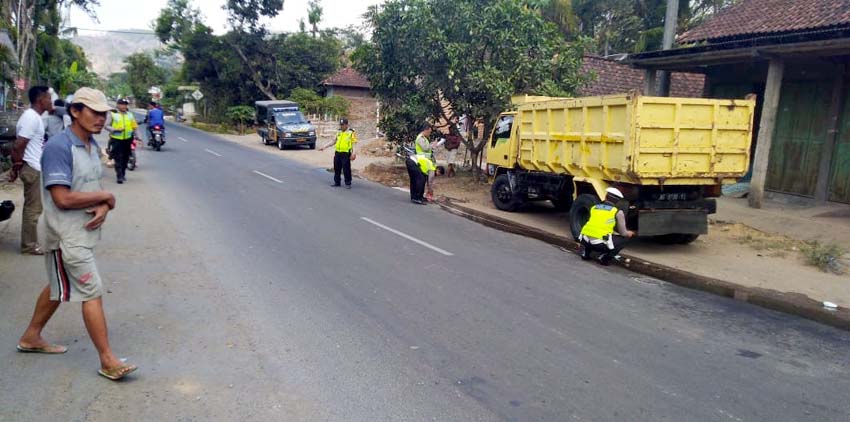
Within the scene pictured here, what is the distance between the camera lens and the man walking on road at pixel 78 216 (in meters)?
4.35

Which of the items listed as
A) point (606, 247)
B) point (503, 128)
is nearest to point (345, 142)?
point (503, 128)

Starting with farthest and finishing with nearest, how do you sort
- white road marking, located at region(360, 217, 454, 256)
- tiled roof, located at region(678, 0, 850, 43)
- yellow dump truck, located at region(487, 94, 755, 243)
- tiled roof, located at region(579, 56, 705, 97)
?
1. tiled roof, located at region(579, 56, 705, 97)
2. tiled roof, located at region(678, 0, 850, 43)
3. yellow dump truck, located at region(487, 94, 755, 243)
4. white road marking, located at region(360, 217, 454, 256)

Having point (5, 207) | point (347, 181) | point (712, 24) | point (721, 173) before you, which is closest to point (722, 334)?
point (721, 173)

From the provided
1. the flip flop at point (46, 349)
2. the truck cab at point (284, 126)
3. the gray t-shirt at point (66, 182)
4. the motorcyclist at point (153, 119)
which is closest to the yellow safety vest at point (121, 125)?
the motorcyclist at point (153, 119)

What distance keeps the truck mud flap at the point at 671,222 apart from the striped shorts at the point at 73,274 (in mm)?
7347

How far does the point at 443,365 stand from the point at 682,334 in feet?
8.01

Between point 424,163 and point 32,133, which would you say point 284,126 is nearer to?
point 424,163

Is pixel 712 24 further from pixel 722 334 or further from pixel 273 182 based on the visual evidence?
pixel 722 334

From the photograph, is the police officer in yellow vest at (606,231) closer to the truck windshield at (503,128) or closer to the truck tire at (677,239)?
the truck tire at (677,239)

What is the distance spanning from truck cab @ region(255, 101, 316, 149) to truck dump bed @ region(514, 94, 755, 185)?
20.3 metres

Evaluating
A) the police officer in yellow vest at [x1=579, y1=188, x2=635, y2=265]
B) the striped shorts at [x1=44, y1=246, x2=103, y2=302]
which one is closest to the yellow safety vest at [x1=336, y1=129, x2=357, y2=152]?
the police officer in yellow vest at [x1=579, y1=188, x2=635, y2=265]

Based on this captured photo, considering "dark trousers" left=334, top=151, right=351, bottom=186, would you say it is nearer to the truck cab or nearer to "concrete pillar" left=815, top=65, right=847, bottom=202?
"concrete pillar" left=815, top=65, right=847, bottom=202

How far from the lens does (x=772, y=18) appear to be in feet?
50.4

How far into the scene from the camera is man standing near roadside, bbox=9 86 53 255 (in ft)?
24.8
